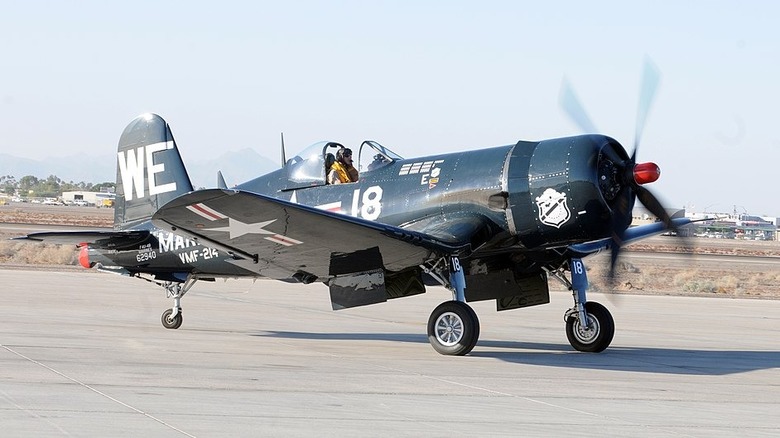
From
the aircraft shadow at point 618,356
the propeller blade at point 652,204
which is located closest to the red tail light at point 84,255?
the aircraft shadow at point 618,356

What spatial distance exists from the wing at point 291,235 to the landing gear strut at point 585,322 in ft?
7.66

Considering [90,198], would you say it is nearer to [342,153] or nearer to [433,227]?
[342,153]

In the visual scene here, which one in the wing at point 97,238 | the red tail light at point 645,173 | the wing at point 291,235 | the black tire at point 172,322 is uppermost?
the red tail light at point 645,173

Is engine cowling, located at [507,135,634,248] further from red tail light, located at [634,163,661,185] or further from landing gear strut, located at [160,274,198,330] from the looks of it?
landing gear strut, located at [160,274,198,330]

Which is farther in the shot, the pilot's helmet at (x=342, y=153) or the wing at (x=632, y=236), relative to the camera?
the pilot's helmet at (x=342, y=153)

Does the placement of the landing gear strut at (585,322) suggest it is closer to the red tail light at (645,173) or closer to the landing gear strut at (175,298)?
the red tail light at (645,173)

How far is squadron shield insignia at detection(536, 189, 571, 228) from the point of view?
1134 centimetres

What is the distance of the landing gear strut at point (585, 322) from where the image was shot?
505 inches

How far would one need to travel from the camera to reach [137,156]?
15.2m

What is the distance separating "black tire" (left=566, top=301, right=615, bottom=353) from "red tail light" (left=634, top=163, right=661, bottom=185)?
2116mm

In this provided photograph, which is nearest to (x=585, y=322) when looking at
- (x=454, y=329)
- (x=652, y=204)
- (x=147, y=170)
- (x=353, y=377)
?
(x=652, y=204)

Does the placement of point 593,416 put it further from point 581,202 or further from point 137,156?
point 137,156

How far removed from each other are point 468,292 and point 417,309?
7607 mm

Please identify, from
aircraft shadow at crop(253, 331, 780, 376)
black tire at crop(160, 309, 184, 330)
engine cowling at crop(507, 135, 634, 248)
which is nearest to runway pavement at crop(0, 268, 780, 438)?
aircraft shadow at crop(253, 331, 780, 376)
